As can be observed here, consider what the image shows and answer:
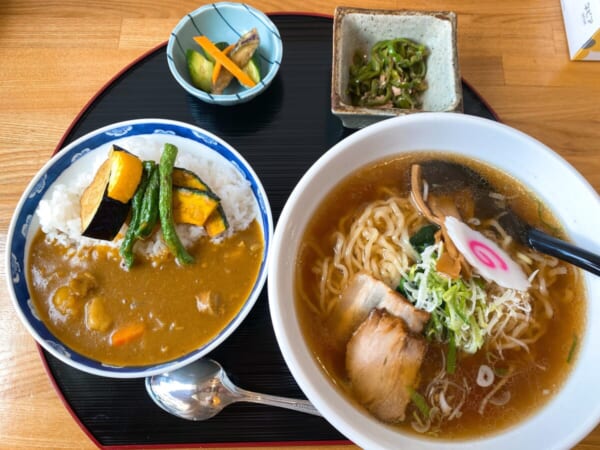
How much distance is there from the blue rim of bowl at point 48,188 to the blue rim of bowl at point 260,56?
0.12 meters

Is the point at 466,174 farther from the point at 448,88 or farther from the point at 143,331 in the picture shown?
the point at 143,331

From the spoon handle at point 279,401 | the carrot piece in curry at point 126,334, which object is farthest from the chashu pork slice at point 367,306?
the carrot piece in curry at point 126,334

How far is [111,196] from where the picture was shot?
1.54m

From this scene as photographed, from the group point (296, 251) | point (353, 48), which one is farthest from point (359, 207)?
point (353, 48)

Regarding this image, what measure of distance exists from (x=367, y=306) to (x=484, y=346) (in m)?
0.33

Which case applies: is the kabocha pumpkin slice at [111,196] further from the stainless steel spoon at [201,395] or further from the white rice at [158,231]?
the stainless steel spoon at [201,395]

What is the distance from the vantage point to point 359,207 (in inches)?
54.8

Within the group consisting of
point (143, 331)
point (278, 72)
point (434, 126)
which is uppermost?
point (434, 126)

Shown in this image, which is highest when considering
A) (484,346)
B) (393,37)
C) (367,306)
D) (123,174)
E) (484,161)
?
(393,37)

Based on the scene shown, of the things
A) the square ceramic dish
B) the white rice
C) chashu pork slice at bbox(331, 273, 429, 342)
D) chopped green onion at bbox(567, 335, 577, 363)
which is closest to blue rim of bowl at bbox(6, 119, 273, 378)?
the white rice

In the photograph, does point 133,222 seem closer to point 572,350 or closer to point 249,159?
point 249,159

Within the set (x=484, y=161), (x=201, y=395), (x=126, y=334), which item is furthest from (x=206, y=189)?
(x=484, y=161)

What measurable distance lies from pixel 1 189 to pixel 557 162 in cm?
179

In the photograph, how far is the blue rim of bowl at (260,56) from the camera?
5.53ft
